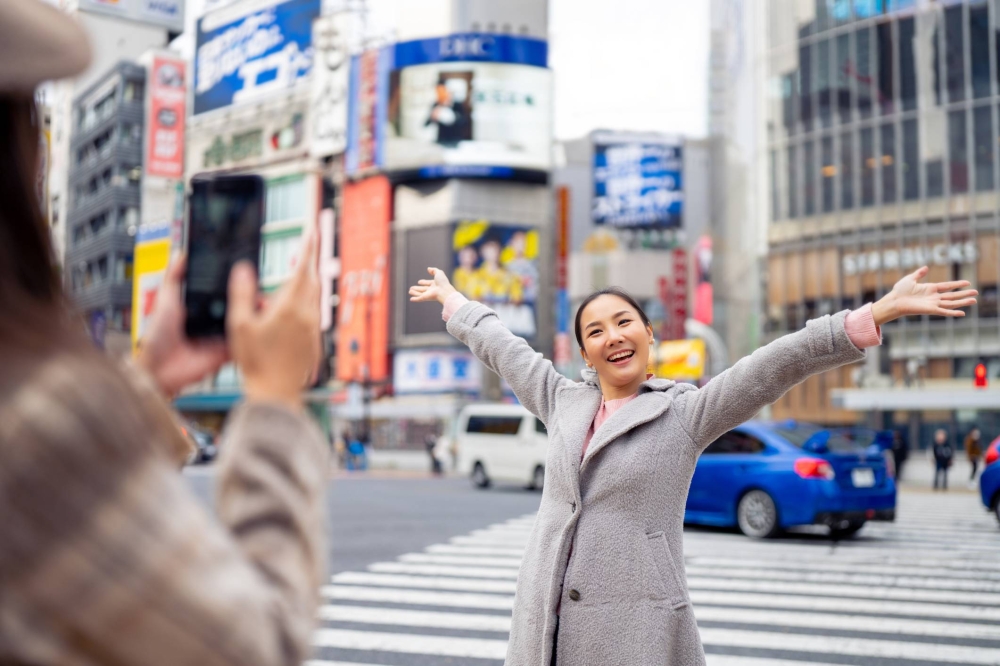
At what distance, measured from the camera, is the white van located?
21.9m

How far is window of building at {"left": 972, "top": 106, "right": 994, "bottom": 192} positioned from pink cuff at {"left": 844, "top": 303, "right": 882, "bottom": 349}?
34056 mm

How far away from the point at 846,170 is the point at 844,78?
3.41 meters

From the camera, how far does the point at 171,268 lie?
3.92 ft

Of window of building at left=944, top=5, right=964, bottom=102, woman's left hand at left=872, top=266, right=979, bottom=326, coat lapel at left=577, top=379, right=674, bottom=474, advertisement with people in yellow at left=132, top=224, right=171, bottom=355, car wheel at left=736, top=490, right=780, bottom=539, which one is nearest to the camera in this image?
advertisement with people in yellow at left=132, top=224, right=171, bottom=355

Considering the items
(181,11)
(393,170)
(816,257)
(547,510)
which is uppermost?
(393,170)

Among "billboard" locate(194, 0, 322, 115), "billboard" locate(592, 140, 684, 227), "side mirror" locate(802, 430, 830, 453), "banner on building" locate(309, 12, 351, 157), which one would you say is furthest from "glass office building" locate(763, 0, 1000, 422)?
"billboard" locate(194, 0, 322, 115)

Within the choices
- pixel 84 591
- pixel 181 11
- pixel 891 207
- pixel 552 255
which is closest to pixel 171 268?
pixel 84 591

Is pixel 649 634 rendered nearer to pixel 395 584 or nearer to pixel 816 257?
pixel 395 584

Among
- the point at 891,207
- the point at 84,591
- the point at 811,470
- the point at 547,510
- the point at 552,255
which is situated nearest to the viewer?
the point at 84,591

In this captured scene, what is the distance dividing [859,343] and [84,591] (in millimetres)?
2243

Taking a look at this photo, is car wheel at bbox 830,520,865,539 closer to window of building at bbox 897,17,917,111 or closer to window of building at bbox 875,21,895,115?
window of building at bbox 897,17,917,111

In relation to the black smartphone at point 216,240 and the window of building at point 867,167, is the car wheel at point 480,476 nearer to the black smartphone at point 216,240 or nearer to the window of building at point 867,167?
the window of building at point 867,167

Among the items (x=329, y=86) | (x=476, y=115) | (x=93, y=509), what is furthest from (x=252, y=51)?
(x=93, y=509)

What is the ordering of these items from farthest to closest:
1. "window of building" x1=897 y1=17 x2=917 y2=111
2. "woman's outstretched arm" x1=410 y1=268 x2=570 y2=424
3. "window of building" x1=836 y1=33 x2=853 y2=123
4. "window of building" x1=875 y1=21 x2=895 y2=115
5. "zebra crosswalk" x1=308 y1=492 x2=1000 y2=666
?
1. "window of building" x1=836 y1=33 x2=853 y2=123
2. "window of building" x1=875 y1=21 x2=895 y2=115
3. "window of building" x1=897 y1=17 x2=917 y2=111
4. "zebra crosswalk" x1=308 y1=492 x2=1000 y2=666
5. "woman's outstretched arm" x1=410 y1=268 x2=570 y2=424
